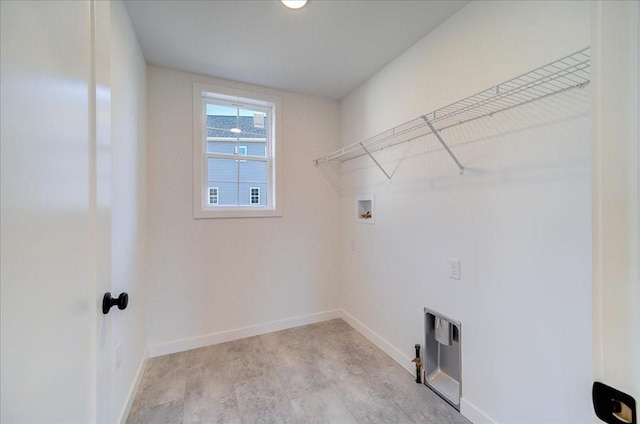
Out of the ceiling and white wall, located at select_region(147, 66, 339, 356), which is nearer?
the ceiling

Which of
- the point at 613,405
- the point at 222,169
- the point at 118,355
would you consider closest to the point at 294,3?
the point at 222,169

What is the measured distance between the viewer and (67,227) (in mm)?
576

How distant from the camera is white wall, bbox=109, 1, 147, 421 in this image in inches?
57.6

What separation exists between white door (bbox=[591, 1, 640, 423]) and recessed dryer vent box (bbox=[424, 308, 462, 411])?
1.34 m

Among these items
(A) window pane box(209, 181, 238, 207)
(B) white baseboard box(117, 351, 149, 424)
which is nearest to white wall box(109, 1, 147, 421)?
(B) white baseboard box(117, 351, 149, 424)

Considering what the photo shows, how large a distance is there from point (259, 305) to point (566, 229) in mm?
2487

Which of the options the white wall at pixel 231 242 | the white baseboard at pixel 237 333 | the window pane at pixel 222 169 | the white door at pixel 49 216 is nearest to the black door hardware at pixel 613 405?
the white door at pixel 49 216

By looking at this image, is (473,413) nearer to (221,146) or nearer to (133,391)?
(133,391)

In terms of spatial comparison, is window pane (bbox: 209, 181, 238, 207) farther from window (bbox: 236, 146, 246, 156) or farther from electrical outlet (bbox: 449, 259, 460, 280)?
electrical outlet (bbox: 449, 259, 460, 280)

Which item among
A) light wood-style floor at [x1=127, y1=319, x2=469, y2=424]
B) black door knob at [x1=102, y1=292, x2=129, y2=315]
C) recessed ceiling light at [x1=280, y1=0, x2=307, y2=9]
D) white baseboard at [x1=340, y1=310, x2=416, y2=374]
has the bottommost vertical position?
light wood-style floor at [x1=127, y1=319, x2=469, y2=424]

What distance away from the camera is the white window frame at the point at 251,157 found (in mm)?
2467

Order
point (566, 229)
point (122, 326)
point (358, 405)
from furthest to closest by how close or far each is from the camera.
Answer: point (358, 405), point (122, 326), point (566, 229)

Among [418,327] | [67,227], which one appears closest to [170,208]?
[67,227]

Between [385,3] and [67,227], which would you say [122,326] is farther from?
[385,3]
